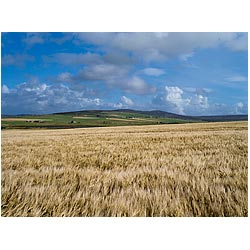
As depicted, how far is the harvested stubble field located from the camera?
353cm

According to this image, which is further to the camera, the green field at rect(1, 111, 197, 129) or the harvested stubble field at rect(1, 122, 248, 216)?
the green field at rect(1, 111, 197, 129)

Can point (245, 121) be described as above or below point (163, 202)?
above

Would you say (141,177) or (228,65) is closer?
(141,177)

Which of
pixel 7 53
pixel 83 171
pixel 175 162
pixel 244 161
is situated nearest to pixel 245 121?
pixel 244 161

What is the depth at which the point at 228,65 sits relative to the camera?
4.56 metres

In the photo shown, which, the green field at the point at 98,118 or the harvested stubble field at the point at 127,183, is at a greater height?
the green field at the point at 98,118

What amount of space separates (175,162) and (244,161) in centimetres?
89

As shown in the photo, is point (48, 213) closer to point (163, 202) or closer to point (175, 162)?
point (163, 202)

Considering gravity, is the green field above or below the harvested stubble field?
above

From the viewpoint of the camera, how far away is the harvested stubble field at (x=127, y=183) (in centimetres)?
353

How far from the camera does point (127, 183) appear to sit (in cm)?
387

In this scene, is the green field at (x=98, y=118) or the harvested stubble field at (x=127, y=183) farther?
the green field at (x=98, y=118)
